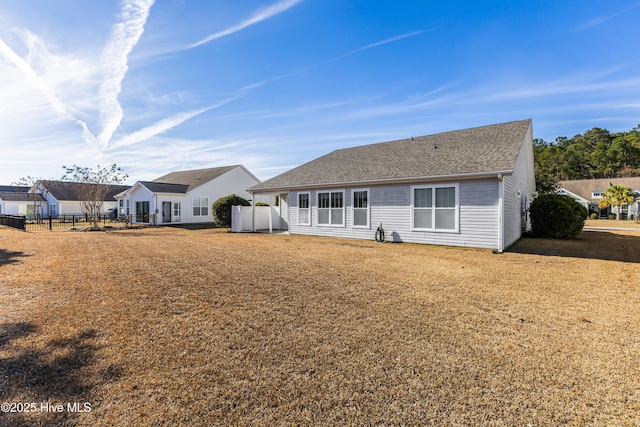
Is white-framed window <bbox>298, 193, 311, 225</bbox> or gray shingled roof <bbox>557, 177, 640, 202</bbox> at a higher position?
gray shingled roof <bbox>557, 177, 640, 202</bbox>

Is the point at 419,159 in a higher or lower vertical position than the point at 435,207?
higher

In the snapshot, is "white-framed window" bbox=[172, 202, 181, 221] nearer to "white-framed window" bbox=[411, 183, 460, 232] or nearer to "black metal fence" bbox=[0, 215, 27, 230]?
"black metal fence" bbox=[0, 215, 27, 230]

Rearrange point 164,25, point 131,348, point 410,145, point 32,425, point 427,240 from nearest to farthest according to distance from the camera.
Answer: point 32,425, point 131,348, point 164,25, point 427,240, point 410,145

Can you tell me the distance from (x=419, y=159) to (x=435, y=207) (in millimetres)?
2844

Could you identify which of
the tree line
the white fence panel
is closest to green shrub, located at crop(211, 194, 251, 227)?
the white fence panel

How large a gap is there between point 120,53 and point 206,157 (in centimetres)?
2259

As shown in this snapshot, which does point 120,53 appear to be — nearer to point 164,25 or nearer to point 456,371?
point 164,25

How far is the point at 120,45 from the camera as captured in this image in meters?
10.1

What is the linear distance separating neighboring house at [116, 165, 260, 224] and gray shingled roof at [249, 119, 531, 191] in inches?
446

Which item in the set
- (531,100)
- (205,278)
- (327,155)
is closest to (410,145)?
(327,155)

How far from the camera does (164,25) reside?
9.77m

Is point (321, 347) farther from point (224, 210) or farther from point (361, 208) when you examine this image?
point (224, 210)

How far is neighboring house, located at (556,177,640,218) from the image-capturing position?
126 feet

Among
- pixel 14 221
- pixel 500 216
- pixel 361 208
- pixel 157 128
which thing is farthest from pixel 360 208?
pixel 14 221
